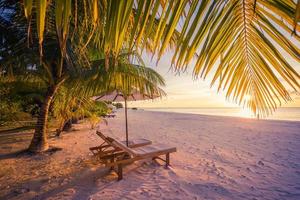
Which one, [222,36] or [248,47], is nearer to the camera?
[222,36]

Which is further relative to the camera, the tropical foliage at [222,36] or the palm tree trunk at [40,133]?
the palm tree trunk at [40,133]

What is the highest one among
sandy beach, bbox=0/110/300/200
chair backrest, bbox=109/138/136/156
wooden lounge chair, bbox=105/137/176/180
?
chair backrest, bbox=109/138/136/156

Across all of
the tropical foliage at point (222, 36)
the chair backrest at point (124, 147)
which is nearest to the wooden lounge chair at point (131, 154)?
the chair backrest at point (124, 147)

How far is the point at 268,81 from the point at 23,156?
18.6 feet

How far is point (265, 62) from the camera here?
0.99 m

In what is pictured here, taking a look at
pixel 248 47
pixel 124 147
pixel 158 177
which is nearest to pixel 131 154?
pixel 124 147

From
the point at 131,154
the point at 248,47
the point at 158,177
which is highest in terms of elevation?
the point at 248,47

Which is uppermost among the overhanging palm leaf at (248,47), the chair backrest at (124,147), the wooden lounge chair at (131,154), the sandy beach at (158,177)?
the overhanging palm leaf at (248,47)

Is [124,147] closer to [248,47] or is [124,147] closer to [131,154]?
[131,154]

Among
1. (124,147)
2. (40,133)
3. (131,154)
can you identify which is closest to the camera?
(131,154)

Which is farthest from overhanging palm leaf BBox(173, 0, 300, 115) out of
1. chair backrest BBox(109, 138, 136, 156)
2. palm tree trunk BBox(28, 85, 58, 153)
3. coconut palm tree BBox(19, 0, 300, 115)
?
palm tree trunk BBox(28, 85, 58, 153)

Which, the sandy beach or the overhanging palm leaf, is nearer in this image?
the overhanging palm leaf

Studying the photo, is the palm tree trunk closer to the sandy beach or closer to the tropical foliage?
the sandy beach

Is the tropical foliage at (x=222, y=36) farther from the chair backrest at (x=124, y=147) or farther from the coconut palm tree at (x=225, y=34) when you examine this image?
the chair backrest at (x=124, y=147)
